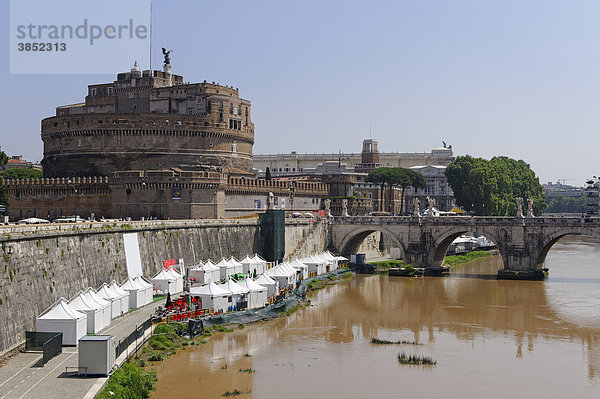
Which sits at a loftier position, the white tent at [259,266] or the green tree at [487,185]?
the green tree at [487,185]

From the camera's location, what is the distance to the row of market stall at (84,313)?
3547 centimetres

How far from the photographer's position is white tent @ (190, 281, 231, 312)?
46031 millimetres

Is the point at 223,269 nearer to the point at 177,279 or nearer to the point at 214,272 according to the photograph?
the point at 214,272

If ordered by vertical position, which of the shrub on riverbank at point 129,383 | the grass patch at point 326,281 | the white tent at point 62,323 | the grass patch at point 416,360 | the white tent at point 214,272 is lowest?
the grass patch at point 416,360

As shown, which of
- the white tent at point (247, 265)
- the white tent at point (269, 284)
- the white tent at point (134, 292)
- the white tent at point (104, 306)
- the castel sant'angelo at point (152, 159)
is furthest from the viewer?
the castel sant'angelo at point (152, 159)

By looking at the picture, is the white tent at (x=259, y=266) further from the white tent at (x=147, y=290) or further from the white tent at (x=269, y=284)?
the white tent at (x=147, y=290)

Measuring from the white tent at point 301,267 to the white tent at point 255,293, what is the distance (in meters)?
14.0

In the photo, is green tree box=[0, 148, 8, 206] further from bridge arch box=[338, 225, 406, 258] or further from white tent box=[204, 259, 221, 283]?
bridge arch box=[338, 225, 406, 258]

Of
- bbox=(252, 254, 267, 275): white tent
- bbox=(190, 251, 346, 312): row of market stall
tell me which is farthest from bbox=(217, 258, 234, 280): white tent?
bbox=(252, 254, 267, 275): white tent

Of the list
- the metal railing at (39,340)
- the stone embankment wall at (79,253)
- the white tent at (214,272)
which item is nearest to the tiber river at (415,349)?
the metal railing at (39,340)

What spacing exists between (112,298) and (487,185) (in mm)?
85444

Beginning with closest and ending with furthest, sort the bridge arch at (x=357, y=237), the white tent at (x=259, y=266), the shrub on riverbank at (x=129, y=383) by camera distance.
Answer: the shrub on riverbank at (x=129, y=383), the white tent at (x=259, y=266), the bridge arch at (x=357, y=237)

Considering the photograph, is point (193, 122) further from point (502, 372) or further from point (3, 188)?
point (502, 372)

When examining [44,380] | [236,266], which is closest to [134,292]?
[236,266]
